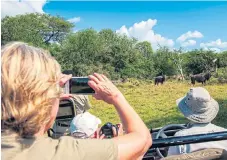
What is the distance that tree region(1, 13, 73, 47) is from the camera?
36491 millimetres

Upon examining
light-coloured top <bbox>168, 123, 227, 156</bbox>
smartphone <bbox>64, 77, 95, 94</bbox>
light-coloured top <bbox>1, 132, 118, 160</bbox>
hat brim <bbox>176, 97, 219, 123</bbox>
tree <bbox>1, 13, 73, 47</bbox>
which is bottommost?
light-coloured top <bbox>168, 123, 227, 156</bbox>

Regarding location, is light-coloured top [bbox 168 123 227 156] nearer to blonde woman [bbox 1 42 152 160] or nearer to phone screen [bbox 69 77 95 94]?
phone screen [bbox 69 77 95 94]

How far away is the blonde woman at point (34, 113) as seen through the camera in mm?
889

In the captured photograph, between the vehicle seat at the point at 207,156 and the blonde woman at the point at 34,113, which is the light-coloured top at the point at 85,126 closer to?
the vehicle seat at the point at 207,156

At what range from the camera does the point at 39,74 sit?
0.91m

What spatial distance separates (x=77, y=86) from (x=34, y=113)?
0.42 meters

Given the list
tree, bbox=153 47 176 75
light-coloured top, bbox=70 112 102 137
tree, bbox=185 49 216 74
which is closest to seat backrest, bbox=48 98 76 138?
light-coloured top, bbox=70 112 102 137

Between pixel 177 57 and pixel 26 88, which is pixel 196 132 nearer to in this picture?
pixel 26 88

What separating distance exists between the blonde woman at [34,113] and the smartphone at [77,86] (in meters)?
0.33

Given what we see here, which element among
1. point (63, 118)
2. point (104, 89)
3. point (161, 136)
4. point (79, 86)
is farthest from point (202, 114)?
point (63, 118)

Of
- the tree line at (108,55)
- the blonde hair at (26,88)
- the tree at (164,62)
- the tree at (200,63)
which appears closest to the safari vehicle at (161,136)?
the blonde hair at (26,88)

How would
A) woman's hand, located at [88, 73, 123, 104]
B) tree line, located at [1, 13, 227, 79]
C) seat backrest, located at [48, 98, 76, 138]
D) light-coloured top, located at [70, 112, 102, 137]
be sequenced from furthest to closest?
tree line, located at [1, 13, 227, 79], seat backrest, located at [48, 98, 76, 138], light-coloured top, located at [70, 112, 102, 137], woman's hand, located at [88, 73, 123, 104]

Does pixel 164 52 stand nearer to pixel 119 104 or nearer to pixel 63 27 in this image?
pixel 63 27

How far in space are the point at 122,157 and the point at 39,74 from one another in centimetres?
29
